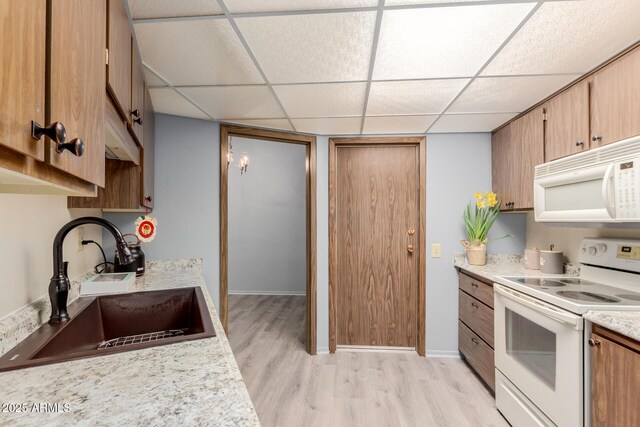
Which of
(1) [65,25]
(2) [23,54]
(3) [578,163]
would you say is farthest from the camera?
(3) [578,163]

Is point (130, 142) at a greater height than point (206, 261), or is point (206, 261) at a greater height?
point (130, 142)

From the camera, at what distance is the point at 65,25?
0.54 meters

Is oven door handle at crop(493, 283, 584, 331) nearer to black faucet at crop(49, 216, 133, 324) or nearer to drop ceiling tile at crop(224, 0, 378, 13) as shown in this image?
drop ceiling tile at crop(224, 0, 378, 13)

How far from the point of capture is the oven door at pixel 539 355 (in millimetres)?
1344

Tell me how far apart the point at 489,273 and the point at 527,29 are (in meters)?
1.53

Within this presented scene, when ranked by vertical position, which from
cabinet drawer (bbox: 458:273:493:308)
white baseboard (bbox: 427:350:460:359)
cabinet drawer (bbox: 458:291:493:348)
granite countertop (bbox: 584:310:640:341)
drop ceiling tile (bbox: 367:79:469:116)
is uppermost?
drop ceiling tile (bbox: 367:79:469:116)

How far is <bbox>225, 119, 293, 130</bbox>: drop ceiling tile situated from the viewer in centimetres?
245

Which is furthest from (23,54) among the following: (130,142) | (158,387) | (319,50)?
(319,50)

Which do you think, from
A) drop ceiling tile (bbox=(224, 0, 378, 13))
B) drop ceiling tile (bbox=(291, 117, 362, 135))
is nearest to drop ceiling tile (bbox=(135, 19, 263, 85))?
drop ceiling tile (bbox=(224, 0, 378, 13))

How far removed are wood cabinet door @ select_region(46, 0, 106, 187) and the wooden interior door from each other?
7.42 ft

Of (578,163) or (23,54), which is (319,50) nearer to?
(23,54)

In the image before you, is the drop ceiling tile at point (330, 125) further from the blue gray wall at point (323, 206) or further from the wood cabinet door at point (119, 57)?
the wood cabinet door at point (119, 57)

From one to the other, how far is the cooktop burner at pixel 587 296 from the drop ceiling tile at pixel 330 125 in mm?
1729

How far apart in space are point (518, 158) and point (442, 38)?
1411mm
